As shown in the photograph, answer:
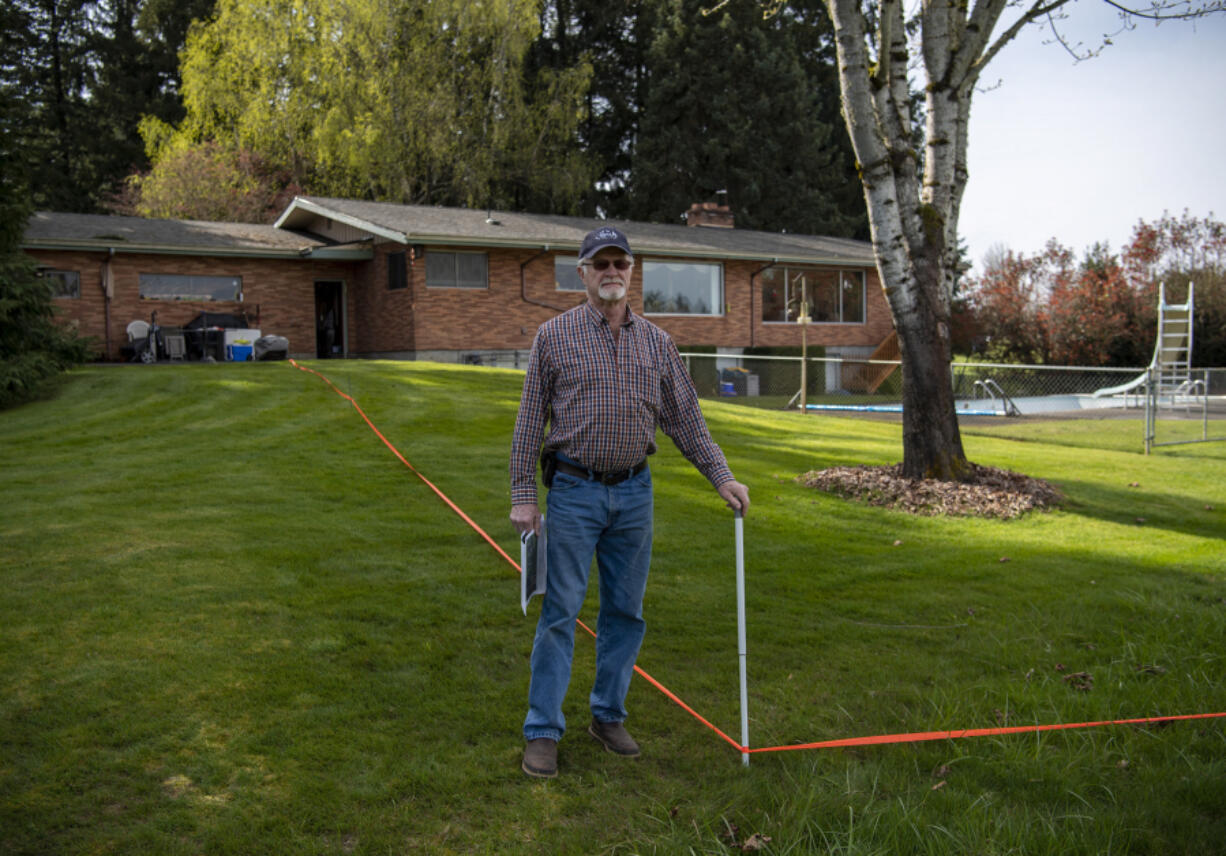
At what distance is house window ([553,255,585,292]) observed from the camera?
24.5 meters

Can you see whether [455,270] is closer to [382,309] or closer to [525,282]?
[525,282]

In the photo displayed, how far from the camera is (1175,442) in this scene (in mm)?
13594

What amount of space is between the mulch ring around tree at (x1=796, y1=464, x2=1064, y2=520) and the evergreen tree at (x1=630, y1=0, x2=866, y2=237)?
1214 inches

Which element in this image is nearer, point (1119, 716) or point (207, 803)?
point (207, 803)

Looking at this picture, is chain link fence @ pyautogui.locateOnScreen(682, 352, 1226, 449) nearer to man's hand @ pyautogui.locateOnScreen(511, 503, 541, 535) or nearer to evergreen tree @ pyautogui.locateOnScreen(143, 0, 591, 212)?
evergreen tree @ pyautogui.locateOnScreen(143, 0, 591, 212)

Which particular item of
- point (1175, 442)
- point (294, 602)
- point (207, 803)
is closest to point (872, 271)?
point (1175, 442)

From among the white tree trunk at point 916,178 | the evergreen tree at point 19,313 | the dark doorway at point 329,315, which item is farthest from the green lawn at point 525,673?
the dark doorway at point 329,315

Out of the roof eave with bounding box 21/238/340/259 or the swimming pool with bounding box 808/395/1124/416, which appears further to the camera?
the roof eave with bounding box 21/238/340/259

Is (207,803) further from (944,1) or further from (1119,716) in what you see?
(944,1)

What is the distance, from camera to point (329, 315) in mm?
25000

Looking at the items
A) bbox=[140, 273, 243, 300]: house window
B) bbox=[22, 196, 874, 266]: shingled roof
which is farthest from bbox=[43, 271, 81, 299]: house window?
bbox=[140, 273, 243, 300]: house window

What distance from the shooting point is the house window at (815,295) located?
28.7 meters

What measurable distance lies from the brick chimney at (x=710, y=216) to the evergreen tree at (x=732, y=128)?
754 cm

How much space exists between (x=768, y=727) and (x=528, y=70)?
39291 millimetres
